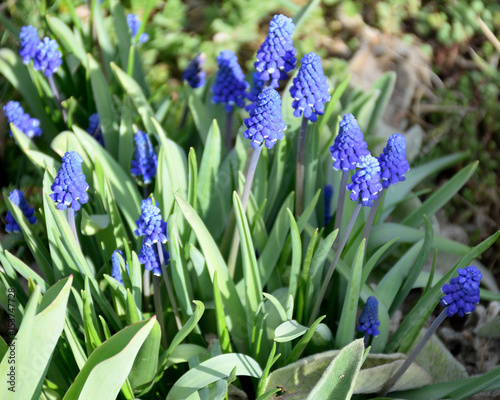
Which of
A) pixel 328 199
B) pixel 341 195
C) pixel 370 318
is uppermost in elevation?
pixel 341 195

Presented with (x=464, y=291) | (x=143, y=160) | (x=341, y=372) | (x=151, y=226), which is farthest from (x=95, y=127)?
(x=464, y=291)

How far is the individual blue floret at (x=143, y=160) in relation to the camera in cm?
226

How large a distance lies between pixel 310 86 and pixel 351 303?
800 millimetres

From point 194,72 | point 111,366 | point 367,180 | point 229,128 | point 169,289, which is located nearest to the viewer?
point 111,366

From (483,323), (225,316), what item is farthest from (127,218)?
(483,323)

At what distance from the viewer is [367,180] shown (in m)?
1.63

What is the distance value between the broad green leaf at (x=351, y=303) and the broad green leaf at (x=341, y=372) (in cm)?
26

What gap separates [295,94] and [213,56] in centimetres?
233

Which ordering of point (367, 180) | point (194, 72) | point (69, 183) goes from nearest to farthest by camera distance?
point (367, 180) < point (69, 183) < point (194, 72)

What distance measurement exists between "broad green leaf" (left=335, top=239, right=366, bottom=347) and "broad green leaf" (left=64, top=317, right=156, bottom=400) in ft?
2.38

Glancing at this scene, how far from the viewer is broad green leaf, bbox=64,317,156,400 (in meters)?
1.51

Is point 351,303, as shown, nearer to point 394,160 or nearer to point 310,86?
point 394,160

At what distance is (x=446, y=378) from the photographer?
2.34 meters

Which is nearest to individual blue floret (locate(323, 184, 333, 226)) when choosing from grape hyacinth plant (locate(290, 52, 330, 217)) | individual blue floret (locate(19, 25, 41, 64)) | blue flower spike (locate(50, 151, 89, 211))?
grape hyacinth plant (locate(290, 52, 330, 217))
